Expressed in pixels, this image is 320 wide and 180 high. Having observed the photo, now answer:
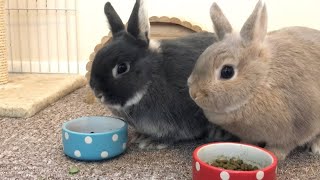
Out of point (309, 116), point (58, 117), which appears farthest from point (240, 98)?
point (58, 117)

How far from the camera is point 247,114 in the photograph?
3.43ft

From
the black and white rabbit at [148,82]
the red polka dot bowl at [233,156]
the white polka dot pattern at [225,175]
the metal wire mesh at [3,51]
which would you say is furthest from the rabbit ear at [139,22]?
the metal wire mesh at [3,51]

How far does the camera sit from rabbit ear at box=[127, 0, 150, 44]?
1148mm

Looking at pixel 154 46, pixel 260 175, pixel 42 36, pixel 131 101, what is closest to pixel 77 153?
pixel 131 101

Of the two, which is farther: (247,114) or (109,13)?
(109,13)

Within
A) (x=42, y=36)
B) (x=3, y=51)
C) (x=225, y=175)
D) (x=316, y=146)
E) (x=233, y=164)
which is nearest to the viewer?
(x=225, y=175)

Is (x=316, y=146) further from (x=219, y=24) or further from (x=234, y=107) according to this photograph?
(x=219, y=24)

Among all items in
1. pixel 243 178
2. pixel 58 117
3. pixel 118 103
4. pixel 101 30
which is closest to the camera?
pixel 243 178

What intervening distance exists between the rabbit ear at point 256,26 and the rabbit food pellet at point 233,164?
0.31 metres

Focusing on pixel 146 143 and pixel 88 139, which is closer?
pixel 88 139

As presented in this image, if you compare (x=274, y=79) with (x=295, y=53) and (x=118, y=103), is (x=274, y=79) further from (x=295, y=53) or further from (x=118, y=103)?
(x=118, y=103)

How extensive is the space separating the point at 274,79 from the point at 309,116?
142mm

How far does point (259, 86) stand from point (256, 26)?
0.15 meters

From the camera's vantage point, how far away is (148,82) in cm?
118
